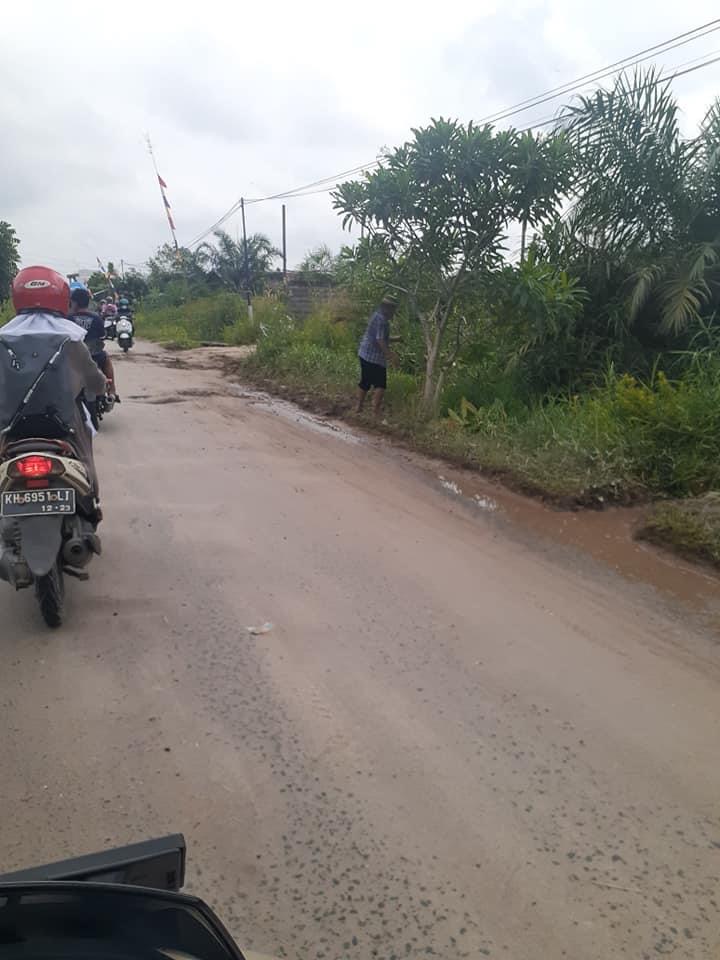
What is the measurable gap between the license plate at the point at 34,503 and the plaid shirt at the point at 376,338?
226 inches

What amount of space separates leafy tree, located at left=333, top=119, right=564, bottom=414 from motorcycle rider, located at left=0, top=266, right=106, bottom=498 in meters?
4.59

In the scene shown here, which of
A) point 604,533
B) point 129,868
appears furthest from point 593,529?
point 129,868

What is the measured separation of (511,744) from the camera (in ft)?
8.98

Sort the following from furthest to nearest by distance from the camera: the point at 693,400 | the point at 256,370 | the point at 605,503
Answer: the point at 256,370 → the point at 693,400 → the point at 605,503

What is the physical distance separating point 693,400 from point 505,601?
10.4 ft

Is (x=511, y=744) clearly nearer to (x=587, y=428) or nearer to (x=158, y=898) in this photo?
(x=158, y=898)

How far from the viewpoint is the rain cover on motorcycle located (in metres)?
3.79

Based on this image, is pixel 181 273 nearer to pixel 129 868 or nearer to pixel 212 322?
pixel 212 322

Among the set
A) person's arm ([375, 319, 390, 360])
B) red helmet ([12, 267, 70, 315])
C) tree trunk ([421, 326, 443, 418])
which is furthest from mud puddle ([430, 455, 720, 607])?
red helmet ([12, 267, 70, 315])

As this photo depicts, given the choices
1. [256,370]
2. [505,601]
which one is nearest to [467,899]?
[505,601]

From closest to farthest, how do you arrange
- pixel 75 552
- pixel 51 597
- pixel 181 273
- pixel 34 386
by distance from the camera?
pixel 51 597
pixel 75 552
pixel 34 386
pixel 181 273

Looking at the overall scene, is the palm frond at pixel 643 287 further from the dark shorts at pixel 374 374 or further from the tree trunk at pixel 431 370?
the dark shorts at pixel 374 374

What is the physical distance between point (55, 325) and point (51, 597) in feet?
4.72

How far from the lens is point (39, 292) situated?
399 centimetres
